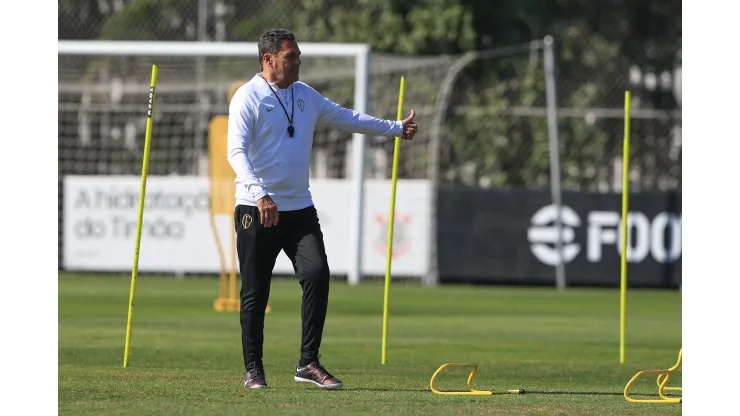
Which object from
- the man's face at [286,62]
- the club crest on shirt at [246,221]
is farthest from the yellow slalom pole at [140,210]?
the man's face at [286,62]

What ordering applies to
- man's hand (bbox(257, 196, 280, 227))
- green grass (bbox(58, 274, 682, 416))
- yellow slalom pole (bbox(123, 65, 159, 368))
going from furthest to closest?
yellow slalom pole (bbox(123, 65, 159, 368)) < man's hand (bbox(257, 196, 280, 227)) < green grass (bbox(58, 274, 682, 416))

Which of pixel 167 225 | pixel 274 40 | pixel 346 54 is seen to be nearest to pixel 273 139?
pixel 274 40

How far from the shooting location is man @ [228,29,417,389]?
8859mm

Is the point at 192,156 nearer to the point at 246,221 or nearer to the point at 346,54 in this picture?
the point at 346,54

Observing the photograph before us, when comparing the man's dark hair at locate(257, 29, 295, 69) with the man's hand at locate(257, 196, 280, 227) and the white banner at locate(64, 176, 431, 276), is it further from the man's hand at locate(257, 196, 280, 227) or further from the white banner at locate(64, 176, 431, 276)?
the white banner at locate(64, 176, 431, 276)

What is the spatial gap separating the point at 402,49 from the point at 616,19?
4518mm

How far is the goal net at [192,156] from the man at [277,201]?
12.8 meters

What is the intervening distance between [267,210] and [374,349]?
163 inches

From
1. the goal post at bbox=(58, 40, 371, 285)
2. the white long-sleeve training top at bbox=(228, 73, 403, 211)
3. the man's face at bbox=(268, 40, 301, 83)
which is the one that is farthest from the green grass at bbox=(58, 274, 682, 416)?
the man's face at bbox=(268, 40, 301, 83)

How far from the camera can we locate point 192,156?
25234mm

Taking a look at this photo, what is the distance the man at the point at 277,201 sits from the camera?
886cm

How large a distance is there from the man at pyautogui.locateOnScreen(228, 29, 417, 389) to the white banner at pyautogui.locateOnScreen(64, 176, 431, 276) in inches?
534
